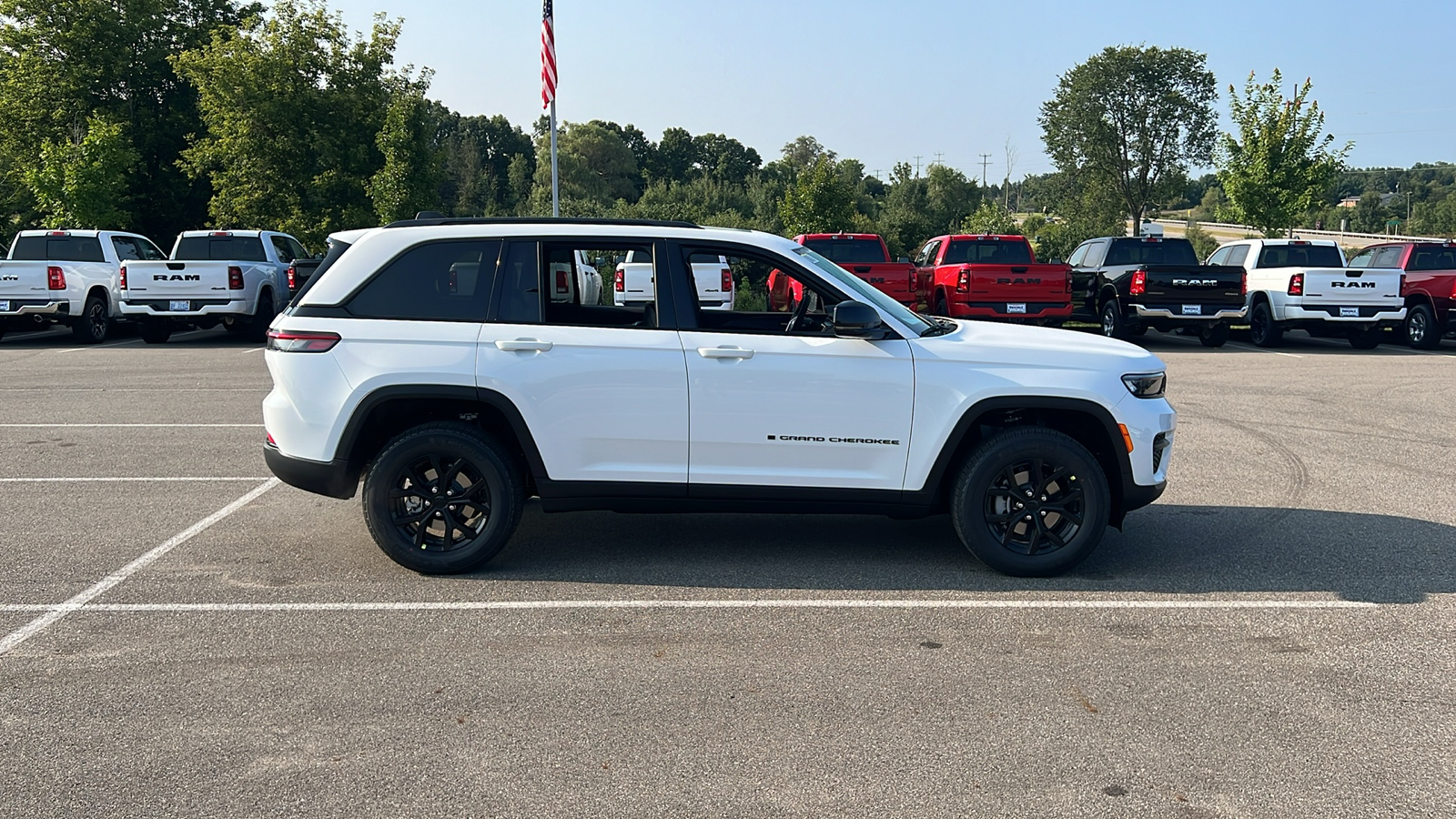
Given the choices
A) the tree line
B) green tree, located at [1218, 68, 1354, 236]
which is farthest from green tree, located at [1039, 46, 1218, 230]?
green tree, located at [1218, 68, 1354, 236]

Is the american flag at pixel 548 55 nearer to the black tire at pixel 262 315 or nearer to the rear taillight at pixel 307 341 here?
the black tire at pixel 262 315

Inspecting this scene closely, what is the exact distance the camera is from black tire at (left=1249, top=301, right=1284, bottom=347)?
63.7 feet

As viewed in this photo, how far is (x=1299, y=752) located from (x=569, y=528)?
4.21 m

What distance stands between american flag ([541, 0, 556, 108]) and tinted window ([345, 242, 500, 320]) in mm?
15400

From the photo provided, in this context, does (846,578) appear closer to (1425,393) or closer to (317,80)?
(1425,393)

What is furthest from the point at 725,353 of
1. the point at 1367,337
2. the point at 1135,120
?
the point at 1135,120

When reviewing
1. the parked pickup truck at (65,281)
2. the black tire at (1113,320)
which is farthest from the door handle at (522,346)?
the parked pickup truck at (65,281)

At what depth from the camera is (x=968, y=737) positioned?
3975 millimetres

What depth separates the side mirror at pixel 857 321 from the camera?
558 centimetres

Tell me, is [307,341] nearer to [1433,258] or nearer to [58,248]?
[58,248]

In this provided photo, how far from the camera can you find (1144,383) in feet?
19.2

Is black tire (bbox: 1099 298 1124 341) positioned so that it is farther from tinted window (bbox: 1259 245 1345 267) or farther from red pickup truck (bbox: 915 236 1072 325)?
tinted window (bbox: 1259 245 1345 267)

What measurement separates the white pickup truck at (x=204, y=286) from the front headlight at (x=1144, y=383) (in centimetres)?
1645

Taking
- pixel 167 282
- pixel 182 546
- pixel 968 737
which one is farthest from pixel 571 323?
pixel 167 282
